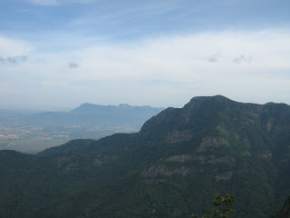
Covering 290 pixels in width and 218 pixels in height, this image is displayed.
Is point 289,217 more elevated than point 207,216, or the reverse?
point 207,216

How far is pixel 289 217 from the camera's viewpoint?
19738 cm

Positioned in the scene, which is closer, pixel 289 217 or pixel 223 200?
pixel 223 200

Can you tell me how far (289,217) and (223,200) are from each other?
9052 centimetres

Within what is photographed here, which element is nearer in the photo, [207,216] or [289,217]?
[207,216]

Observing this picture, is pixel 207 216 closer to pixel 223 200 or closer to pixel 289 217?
pixel 223 200

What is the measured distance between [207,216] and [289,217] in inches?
3381

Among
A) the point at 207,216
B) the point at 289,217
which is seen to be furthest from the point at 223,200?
the point at 289,217

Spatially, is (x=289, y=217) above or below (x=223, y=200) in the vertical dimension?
below

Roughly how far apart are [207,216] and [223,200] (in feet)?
26.4

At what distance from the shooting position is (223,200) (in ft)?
386

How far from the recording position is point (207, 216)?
405ft
